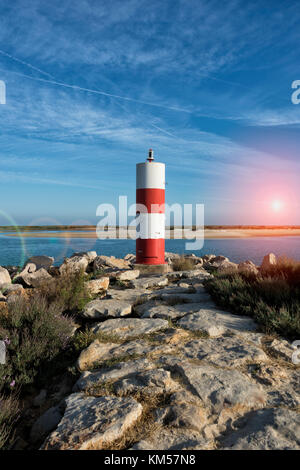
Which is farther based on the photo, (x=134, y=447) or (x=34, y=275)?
(x=34, y=275)

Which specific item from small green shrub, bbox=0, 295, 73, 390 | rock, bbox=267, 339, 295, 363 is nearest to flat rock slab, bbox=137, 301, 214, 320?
small green shrub, bbox=0, 295, 73, 390

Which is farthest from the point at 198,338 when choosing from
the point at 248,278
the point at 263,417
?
the point at 248,278

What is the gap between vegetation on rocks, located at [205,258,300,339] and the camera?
483cm

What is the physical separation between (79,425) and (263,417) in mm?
1497

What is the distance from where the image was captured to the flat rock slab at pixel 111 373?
347 centimetres

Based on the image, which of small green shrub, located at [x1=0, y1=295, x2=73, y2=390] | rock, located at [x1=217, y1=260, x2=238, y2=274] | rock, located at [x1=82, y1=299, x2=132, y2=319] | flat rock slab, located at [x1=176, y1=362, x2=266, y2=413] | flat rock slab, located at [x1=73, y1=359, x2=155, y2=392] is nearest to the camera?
flat rock slab, located at [x1=176, y1=362, x2=266, y2=413]

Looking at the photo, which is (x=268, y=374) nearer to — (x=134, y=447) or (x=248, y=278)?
(x=134, y=447)

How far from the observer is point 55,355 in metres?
4.70

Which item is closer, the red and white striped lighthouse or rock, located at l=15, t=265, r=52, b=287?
rock, located at l=15, t=265, r=52, b=287

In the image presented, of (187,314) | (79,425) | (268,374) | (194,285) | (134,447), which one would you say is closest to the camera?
(134,447)

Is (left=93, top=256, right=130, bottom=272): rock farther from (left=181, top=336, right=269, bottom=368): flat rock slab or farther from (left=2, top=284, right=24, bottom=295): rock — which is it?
(left=181, top=336, right=269, bottom=368): flat rock slab

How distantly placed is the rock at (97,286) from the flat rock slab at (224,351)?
3.87 meters

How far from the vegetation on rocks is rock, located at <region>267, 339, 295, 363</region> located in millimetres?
314

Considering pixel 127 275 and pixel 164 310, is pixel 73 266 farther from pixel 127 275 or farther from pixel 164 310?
pixel 164 310
